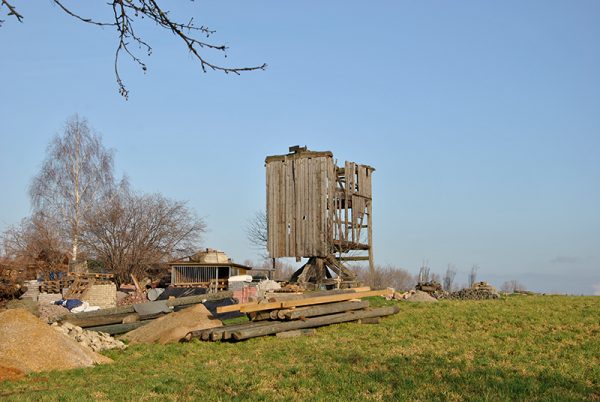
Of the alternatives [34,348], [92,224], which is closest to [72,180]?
[92,224]

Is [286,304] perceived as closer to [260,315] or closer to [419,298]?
[260,315]

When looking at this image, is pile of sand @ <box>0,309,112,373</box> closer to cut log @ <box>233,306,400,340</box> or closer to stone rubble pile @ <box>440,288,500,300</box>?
cut log @ <box>233,306,400,340</box>

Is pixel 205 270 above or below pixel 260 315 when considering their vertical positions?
above

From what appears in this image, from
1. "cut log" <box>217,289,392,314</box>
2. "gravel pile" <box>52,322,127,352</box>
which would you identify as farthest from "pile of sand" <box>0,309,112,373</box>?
"cut log" <box>217,289,392,314</box>

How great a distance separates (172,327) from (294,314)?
347cm

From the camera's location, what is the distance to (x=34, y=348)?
47.1 ft

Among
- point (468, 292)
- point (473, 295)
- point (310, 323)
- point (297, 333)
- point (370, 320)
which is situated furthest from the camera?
point (468, 292)

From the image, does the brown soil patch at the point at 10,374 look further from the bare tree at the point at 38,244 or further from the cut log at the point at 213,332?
the bare tree at the point at 38,244

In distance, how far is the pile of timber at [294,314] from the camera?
1753cm

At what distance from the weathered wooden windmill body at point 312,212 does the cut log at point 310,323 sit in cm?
1082

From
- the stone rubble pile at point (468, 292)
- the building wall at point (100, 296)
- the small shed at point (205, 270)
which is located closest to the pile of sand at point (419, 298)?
the stone rubble pile at point (468, 292)

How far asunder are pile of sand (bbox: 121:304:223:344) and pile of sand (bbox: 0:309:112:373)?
9.83ft

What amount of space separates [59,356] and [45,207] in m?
33.7

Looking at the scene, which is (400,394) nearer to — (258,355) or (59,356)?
(258,355)
